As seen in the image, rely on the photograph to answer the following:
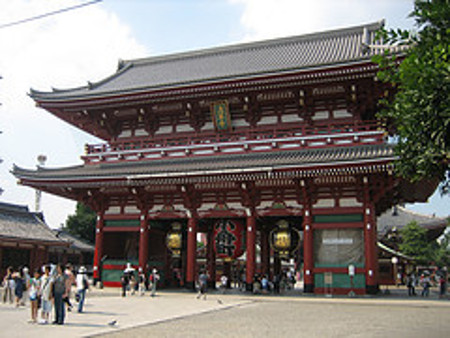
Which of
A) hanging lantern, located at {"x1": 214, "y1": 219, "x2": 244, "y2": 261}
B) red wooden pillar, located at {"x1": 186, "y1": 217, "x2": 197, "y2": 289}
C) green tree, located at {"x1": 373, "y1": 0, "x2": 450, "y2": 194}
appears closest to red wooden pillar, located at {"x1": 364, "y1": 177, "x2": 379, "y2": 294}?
hanging lantern, located at {"x1": 214, "y1": 219, "x2": 244, "y2": 261}

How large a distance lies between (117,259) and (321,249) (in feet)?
44.9

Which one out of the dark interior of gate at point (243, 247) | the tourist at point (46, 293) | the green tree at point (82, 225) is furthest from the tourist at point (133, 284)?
the green tree at point (82, 225)

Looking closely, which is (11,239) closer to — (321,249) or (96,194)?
(96,194)

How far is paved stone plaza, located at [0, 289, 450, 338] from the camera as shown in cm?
1142

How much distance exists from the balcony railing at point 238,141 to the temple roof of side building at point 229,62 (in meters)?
3.35

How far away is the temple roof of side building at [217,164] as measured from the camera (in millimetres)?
20609

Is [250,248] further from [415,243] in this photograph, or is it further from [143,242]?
[415,243]

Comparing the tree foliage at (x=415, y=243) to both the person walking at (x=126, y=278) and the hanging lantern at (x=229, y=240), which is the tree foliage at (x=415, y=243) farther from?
the person walking at (x=126, y=278)

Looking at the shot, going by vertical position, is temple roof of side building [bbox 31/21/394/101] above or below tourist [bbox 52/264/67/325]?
above

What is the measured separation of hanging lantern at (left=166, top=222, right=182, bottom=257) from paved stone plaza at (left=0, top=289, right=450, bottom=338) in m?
6.75

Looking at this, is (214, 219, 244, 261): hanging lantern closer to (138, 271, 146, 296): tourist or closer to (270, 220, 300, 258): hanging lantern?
(270, 220, 300, 258): hanging lantern

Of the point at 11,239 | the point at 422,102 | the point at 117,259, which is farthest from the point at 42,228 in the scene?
the point at 422,102

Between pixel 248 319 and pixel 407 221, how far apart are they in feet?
141

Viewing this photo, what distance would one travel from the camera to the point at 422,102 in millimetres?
8531
